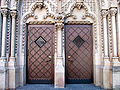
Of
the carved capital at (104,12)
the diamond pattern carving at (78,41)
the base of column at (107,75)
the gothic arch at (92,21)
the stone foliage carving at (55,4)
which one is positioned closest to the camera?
the base of column at (107,75)

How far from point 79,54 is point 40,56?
5.09 feet

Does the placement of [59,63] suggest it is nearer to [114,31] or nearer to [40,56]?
[40,56]

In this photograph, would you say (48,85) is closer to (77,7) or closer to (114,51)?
(114,51)

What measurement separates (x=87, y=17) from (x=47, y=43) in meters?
1.90

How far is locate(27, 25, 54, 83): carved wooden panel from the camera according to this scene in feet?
15.9

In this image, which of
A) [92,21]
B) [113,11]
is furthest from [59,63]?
[113,11]

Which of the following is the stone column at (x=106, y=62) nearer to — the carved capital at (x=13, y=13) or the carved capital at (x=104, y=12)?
the carved capital at (x=104, y=12)

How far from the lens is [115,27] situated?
4418 mm

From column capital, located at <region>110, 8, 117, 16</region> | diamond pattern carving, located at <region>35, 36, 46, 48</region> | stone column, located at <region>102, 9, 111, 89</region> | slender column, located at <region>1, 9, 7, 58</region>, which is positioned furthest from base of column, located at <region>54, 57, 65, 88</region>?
column capital, located at <region>110, 8, 117, 16</region>

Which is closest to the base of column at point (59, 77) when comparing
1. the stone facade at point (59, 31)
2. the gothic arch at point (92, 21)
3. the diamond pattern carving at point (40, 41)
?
the stone facade at point (59, 31)

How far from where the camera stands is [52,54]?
192 inches

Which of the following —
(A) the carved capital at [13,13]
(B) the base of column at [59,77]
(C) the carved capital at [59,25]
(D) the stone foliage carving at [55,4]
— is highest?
(D) the stone foliage carving at [55,4]

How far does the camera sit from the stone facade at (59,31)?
427 cm

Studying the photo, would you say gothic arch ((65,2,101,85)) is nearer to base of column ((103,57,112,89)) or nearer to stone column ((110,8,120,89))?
base of column ((103,57,112,89))
